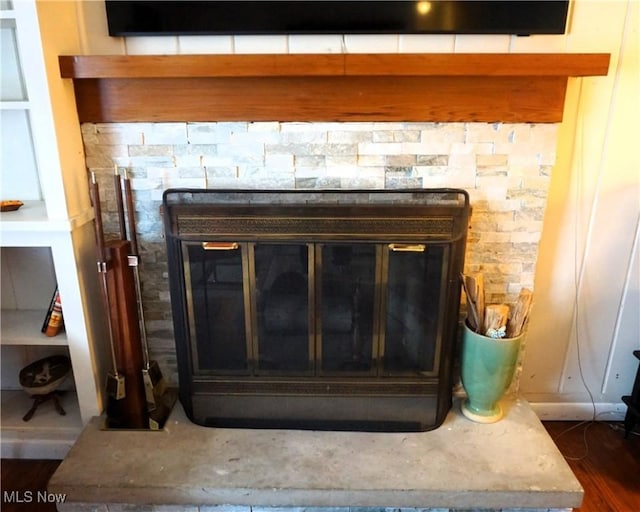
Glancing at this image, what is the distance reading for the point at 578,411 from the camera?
1.93 meters

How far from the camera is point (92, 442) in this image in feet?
5.06

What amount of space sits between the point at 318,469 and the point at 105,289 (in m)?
0.84

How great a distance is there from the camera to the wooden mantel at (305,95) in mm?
1404

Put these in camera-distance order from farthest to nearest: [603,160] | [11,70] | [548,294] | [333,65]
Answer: [548,294] < [603,160] < [11,70] < [333,65]

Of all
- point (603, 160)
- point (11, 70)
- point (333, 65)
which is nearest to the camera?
point (333, 65)

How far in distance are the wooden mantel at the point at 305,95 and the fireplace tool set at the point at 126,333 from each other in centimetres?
25

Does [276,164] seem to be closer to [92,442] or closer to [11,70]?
[11,70]

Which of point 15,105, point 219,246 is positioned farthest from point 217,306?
point 15,105

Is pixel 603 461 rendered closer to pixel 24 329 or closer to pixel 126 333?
pixel 126 333

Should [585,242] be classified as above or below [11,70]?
below

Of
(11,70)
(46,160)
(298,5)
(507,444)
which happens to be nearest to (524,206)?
(507,444)

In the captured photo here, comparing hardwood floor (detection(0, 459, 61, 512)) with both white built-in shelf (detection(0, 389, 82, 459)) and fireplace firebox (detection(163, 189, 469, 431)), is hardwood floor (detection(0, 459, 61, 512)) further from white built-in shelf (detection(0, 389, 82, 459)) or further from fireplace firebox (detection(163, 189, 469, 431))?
fireplace firebox (detection(163, 189, 469, 431))

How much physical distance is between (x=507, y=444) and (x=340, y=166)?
1007 mm

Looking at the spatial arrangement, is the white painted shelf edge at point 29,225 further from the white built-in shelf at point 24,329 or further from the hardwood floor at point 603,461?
the hardwood floor at point 603,461
